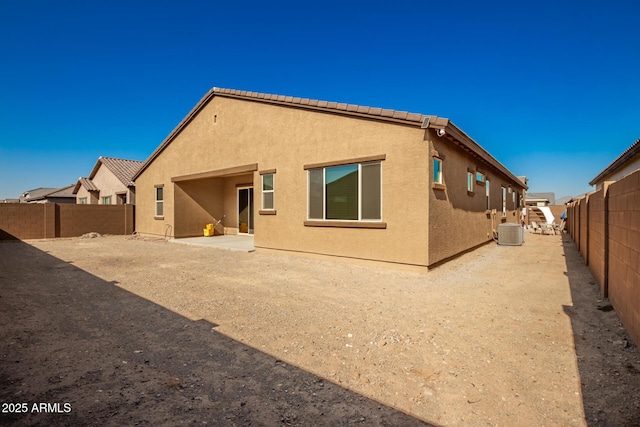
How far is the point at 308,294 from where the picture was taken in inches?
252

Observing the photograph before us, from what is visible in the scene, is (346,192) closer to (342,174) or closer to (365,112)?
(342,174)

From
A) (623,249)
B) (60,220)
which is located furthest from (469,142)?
(60,220)

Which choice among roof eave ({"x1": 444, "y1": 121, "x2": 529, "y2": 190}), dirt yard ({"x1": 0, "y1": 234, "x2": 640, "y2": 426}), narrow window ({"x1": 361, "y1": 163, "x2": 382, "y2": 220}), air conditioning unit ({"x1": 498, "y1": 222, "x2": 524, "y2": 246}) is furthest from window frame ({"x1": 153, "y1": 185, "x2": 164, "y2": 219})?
air conditioning unit ({"x1": 498, "y1": 222, "x2": 524, "y2": 246})

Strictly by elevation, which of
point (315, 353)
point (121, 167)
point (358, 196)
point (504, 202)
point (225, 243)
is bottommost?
point (315, 353)

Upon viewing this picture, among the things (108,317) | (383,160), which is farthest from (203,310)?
(383,160)

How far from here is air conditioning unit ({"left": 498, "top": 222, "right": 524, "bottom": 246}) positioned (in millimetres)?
14242

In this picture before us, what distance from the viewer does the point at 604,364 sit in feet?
11.5

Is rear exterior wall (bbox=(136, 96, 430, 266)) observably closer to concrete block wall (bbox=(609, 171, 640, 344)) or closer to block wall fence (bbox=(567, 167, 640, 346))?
block wall fence (bbox=(567, 167, 640, 346))

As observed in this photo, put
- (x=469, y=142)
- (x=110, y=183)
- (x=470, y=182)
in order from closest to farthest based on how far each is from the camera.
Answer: (x=469, y=142) → (x=470, y=182) → (x=110, y=183)

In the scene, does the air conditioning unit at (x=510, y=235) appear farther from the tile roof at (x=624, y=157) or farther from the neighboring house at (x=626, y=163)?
the tile roof at (x=624, y=157)

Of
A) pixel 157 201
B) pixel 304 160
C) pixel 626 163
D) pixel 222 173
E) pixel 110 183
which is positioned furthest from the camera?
pixel 110 183

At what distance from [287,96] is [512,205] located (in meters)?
17.8

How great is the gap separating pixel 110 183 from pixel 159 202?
911 cm

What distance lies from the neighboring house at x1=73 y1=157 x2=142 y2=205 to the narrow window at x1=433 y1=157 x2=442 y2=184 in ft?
62.8
